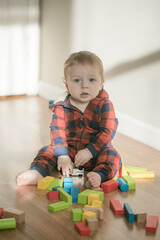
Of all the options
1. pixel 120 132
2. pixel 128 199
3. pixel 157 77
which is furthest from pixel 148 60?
pixel 128 199

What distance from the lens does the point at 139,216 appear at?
1364 mm

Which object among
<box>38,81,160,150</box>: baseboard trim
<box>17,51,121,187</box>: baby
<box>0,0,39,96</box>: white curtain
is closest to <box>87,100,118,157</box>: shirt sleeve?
<box>17,51,121,187</box>: baby

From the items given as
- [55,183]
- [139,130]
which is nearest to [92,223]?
[55,183]

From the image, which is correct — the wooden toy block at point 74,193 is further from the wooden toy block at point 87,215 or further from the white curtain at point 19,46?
the white curtain at point 19,46

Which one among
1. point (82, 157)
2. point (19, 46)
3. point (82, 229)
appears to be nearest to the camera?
point (82, 229)

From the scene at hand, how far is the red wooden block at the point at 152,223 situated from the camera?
1.31 metres

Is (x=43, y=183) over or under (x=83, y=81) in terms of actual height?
under

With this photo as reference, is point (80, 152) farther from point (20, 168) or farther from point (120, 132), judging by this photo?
point (120, 132)

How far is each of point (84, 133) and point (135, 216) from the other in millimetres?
583

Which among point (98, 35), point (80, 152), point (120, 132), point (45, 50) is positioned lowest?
point (120, 132)

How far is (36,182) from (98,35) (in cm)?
148

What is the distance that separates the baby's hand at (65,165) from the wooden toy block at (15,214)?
0.41m

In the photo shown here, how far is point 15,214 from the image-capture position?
1338 mm

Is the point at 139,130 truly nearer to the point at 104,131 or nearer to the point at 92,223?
the point at 104,131
